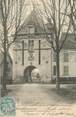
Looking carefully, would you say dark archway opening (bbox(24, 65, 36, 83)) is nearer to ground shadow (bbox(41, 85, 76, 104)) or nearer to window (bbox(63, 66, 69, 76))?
window (bbox(63, 66, 69, 76))

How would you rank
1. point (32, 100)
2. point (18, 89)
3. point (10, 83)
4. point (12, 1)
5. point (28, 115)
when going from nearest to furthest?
point (28, 115)
point (32, 100)
point (12, 1)
point (18, 89)
point (10, 83)

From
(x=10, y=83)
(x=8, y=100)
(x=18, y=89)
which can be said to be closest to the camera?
(x=8, y=100)

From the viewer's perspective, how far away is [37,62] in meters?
37.3

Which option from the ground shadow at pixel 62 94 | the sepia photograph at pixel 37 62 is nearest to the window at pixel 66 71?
the sepia photograph at pixel 37 62

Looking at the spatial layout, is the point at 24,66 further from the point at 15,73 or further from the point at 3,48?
the point at 3,48

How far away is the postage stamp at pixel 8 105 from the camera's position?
15.6 metres

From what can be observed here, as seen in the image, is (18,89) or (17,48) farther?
(17,48)

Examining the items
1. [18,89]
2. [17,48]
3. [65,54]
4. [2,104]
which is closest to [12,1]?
[18,89]

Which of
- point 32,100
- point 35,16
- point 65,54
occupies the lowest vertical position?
point 32,100

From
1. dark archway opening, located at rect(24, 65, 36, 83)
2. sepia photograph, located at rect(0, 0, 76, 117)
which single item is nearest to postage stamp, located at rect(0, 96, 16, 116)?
sepia photograph, located at rect(0, 0, 76, 117)

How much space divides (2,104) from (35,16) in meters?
13.1

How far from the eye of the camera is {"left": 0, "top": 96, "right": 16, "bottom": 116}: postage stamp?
15594 millimetres

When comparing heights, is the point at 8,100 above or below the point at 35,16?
below

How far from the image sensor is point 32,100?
79.5ft
